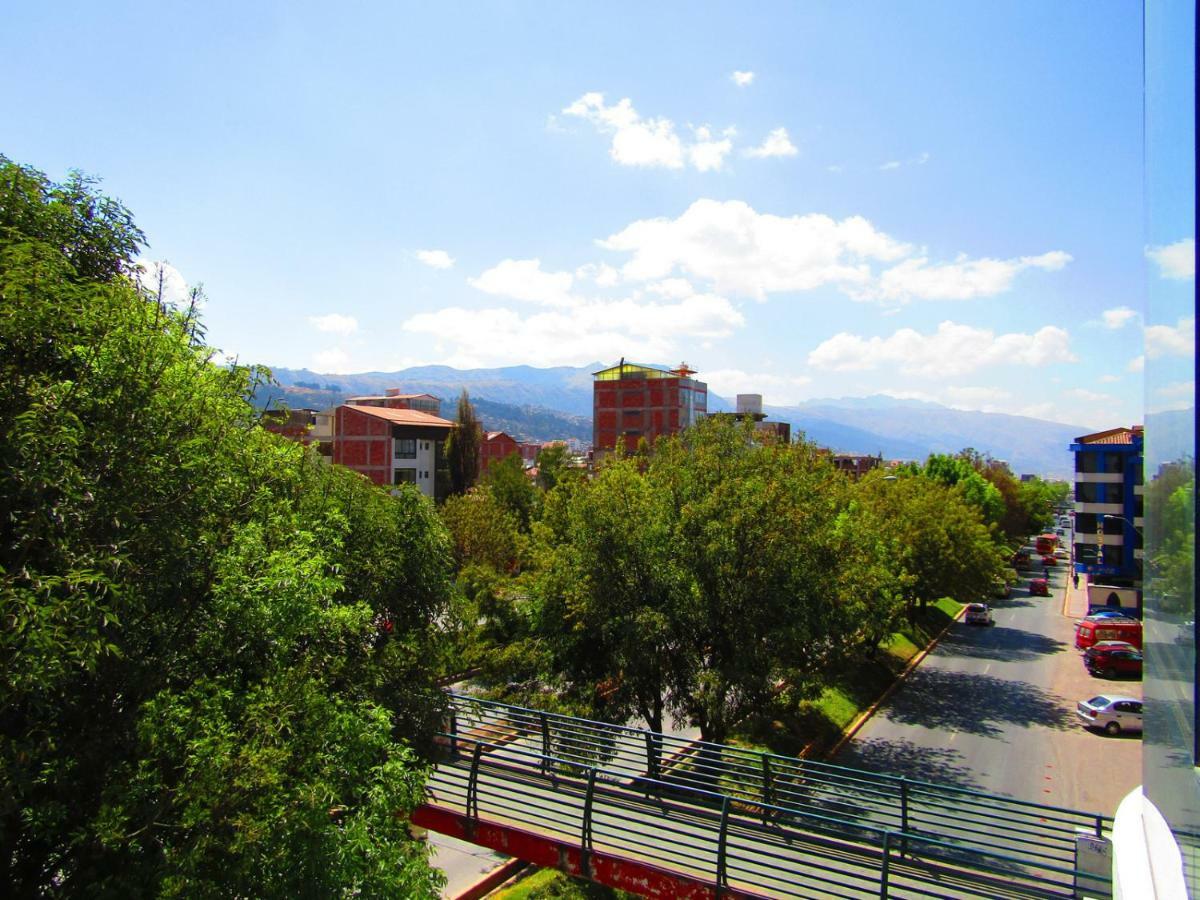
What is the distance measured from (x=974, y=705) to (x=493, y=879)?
750 inches

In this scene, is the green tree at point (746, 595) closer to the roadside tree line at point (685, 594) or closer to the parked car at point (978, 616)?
the roadside tree line at point (685, 594)

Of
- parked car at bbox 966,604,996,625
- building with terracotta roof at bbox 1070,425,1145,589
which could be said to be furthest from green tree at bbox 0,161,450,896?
building with terracotta roof at bbox 1070,425,1145,589

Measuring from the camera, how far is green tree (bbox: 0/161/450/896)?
225 inches

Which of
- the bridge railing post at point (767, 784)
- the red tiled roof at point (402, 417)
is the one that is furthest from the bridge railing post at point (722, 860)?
the red tiled roof at point (402, 417)

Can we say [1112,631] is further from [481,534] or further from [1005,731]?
[481,534]

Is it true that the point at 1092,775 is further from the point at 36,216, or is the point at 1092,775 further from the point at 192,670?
the point at 36,216

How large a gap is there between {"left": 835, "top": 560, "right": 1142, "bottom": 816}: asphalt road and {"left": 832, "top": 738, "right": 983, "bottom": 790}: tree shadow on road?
0.03m

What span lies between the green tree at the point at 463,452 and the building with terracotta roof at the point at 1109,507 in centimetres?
3865

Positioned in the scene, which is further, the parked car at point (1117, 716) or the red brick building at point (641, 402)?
the red brick building at point (641, 402)

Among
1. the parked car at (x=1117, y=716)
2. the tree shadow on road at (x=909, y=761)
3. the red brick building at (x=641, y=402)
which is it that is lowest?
the tree shadow on road at (x=909, y=761)

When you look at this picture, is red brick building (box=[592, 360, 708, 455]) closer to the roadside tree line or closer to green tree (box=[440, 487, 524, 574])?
green tree (box=[440, 487, 524, 574])

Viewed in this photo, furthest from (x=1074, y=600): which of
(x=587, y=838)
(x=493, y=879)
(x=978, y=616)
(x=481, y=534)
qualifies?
(x=587, y=838)

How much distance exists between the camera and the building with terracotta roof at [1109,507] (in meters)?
47.6

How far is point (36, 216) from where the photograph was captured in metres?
7.13
